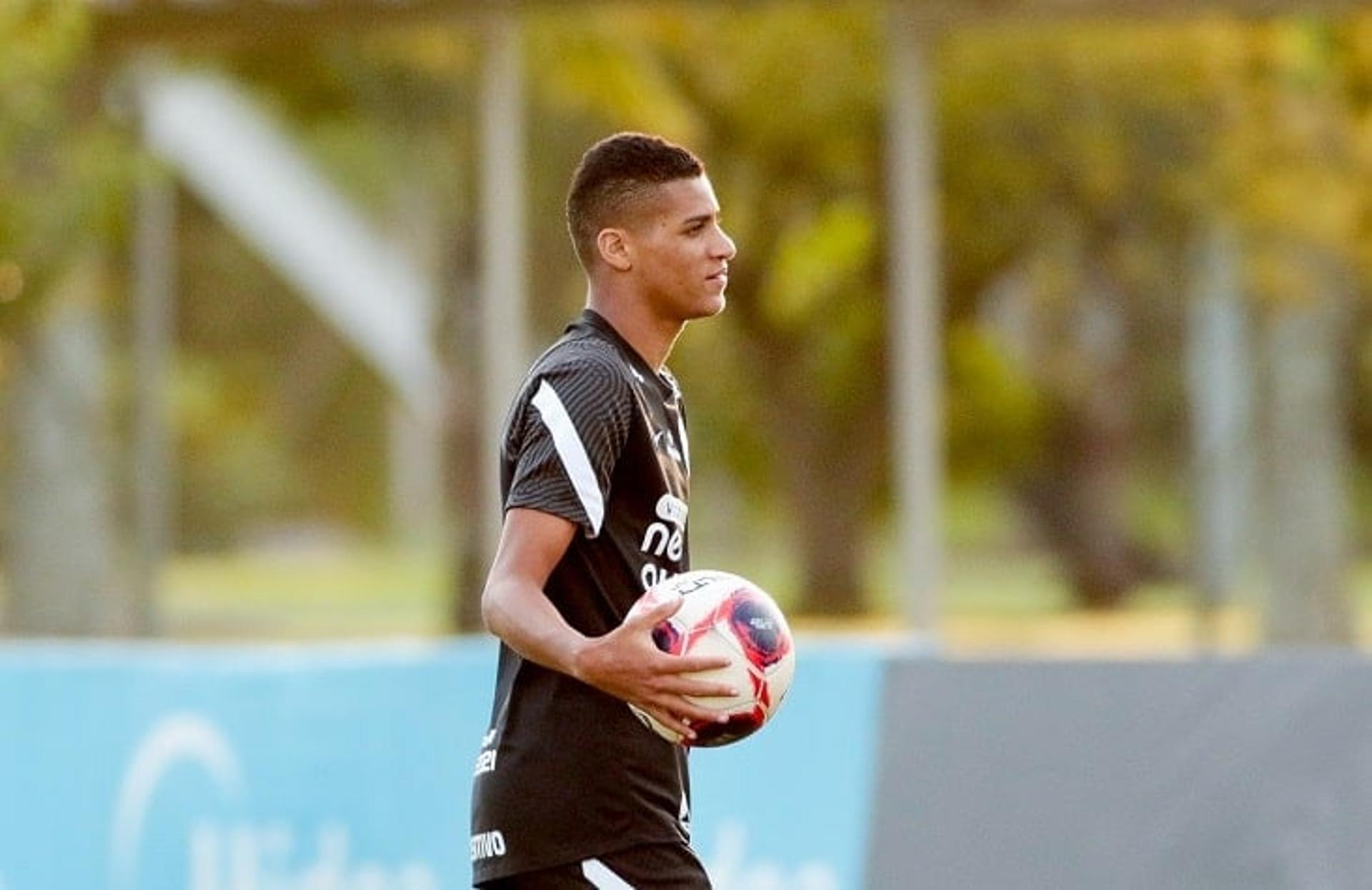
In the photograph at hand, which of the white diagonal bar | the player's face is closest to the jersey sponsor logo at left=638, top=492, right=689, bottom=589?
the player's face

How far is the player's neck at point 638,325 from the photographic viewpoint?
17.1ft

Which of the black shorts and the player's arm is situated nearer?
the player's arm

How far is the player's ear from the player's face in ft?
0.05

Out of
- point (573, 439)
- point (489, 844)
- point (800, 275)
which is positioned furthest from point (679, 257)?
point (800, 275)

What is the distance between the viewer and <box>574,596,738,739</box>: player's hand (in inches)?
188

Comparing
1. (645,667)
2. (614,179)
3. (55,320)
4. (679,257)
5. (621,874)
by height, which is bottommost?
(621,874)

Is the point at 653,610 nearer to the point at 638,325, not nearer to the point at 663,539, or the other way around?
the point at 663,539

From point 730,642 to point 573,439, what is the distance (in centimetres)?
43

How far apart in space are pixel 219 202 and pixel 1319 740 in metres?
28.2

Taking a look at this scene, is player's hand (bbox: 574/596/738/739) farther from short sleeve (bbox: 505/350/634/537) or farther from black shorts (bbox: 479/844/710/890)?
black shorts (bbox: 479/844/710/890)

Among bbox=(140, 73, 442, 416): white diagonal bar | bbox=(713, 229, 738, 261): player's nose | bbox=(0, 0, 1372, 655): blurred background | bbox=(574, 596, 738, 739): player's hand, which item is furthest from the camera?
bbox=(140, 73, 442, 416): white diagonal bar

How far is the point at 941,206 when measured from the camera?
93.6 feet

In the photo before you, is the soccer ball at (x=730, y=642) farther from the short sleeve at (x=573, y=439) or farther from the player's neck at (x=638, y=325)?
the player's neck at (x=638, y=325)

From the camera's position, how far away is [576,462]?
193 inches
